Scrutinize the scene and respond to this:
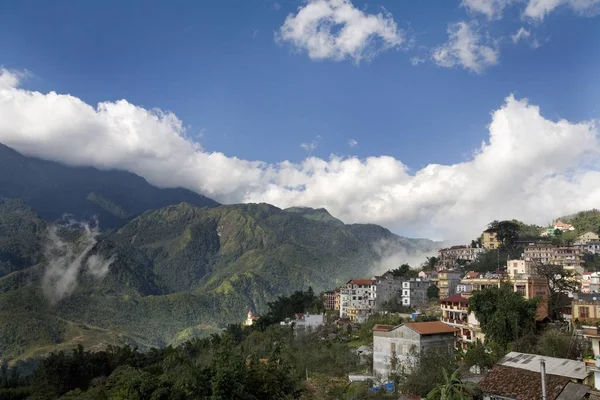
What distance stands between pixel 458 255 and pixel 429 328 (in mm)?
61710

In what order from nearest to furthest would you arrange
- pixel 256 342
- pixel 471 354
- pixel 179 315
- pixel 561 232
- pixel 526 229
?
pixel 471 354 → pixel 256 342 → pixel 561 232 → pixel 526 229 → pixel 179 315

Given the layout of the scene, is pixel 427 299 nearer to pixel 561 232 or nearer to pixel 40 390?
pixel 561 232

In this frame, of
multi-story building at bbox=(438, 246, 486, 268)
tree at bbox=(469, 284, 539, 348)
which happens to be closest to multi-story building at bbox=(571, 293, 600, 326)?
tree at bbox=(469, 284, 539, 348)

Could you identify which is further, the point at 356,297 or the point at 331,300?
the point at 331,300

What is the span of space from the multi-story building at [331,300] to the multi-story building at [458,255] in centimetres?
2026

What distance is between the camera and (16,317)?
118 metres

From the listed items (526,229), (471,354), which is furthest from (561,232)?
(471,354)

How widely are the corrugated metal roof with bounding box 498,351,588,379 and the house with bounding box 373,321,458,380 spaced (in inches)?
408

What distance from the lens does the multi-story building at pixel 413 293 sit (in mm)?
69375

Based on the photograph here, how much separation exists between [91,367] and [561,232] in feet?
268

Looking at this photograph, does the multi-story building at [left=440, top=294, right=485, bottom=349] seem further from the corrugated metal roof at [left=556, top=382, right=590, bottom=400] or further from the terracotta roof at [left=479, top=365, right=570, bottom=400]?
the corrugated metal roof at [left=556, top=382, right=590, bottom=400]

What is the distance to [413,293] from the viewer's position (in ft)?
229

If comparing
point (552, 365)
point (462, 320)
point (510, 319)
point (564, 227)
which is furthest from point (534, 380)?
point (564, 227)

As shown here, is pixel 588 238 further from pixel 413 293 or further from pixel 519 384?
pixel 519 384
